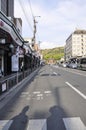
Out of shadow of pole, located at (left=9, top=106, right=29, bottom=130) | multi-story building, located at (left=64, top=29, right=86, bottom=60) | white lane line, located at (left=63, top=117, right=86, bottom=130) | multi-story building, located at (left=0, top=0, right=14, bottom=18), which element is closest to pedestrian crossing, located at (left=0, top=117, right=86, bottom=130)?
white lane line, located at (left=63, top=117, right=86, bottom=130)

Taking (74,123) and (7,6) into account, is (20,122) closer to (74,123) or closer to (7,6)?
(74,123)

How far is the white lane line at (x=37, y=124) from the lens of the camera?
942 cm

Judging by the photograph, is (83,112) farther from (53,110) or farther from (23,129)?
(23,129)

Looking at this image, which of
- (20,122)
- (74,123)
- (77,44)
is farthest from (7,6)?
(77,44)

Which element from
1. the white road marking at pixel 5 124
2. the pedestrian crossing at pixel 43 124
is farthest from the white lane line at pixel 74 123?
the white road marking at pixel 5 124

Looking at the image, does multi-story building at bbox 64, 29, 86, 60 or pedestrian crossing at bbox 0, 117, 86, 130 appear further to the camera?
multi-story building at bbox 64, 29, 86, 60

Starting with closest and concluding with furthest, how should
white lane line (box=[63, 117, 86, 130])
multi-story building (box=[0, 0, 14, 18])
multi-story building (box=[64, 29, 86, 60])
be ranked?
white lane line (box=[63, 117, 86, 130]), multi-story building (box=[0, 0, 14, 18]), multi-story building (box=[64, 29, 86, 60])

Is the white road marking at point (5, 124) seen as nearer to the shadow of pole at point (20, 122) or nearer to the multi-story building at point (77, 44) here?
the shadow of pole at point (20, 122)

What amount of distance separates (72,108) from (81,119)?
8.31 feet

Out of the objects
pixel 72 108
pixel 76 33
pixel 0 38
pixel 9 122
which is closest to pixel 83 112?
pixel 72 108

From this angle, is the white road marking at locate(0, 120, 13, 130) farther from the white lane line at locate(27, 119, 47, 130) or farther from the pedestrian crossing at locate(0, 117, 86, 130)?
the white lane line at locate(27, 119, 47, 130)

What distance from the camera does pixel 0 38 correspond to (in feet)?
87.5

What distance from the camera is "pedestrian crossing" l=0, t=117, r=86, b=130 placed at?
938 centimetres

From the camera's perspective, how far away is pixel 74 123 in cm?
993
